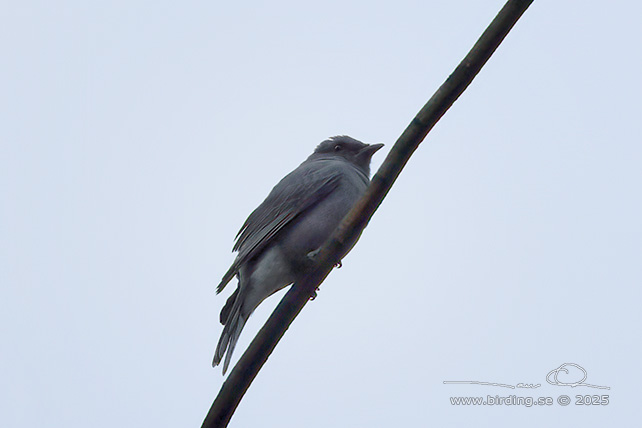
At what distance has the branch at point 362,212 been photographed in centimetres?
344

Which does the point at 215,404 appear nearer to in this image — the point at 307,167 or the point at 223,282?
the point at 223,282

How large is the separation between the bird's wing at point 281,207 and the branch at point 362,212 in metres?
2.04

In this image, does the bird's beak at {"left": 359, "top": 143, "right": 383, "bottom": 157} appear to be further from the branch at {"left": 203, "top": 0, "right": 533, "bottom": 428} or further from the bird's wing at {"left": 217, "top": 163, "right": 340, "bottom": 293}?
the branch at {"left": 203, "top": 0, "right": 533, "bottom": 428}

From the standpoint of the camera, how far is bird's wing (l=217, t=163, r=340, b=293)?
5875 millimetres

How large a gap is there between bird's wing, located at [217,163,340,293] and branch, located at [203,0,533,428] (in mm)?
2045

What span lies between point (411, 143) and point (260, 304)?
2898 millimetres

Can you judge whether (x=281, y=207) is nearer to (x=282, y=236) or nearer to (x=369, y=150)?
(x=282, y=236)

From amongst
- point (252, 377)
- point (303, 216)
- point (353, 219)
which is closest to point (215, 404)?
point (252, 377)

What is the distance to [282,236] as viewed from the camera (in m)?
5.97

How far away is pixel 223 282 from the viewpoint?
228 inches

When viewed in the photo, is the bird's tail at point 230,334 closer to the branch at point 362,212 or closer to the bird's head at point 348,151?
the branch at point 362,212

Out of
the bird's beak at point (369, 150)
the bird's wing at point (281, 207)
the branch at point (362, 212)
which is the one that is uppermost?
the bird's beak at point (369, 150)

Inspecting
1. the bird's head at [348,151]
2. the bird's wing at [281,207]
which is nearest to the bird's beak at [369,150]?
the bird's head at [348,151]

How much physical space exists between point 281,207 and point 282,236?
1.11 ft
